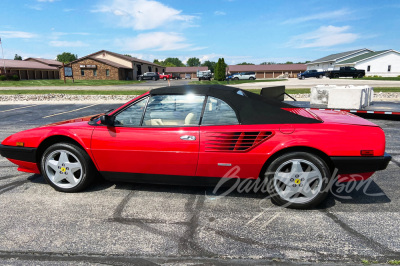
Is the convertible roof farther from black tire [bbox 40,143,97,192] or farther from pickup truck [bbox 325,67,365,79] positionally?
pickup truck [bbox 325,67,365,79]

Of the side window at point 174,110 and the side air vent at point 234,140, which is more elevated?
the side window at point 174,110

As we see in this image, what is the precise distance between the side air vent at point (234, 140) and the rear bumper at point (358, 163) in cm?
85

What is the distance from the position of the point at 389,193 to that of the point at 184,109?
119 inches

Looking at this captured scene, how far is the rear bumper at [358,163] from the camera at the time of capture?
10.0 ft

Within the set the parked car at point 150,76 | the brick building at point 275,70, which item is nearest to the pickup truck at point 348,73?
the parked car at point 150,76

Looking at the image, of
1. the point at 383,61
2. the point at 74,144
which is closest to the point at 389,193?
the point at 74,144

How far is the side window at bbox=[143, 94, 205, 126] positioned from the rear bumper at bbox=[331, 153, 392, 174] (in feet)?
5.60

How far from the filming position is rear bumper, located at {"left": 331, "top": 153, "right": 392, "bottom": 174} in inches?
120

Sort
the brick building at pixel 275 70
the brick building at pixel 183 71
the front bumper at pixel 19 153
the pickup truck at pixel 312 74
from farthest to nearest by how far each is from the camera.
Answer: the brick building at pixel 183 71
the brick building at pixel 275 70
the pickup truck at pixel 312 74
the front bumper at pixel 19 153

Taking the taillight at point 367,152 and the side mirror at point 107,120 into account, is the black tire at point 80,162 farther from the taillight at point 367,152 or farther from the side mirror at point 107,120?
the taillight at point 367,152

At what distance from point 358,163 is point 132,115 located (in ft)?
9.13

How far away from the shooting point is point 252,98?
3330mm

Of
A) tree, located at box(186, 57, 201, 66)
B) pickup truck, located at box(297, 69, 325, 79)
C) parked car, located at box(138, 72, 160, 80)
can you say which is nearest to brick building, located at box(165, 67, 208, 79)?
parked car, located at box(138, 72, 160, 80)

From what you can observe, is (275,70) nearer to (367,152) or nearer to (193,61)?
(367,152)
